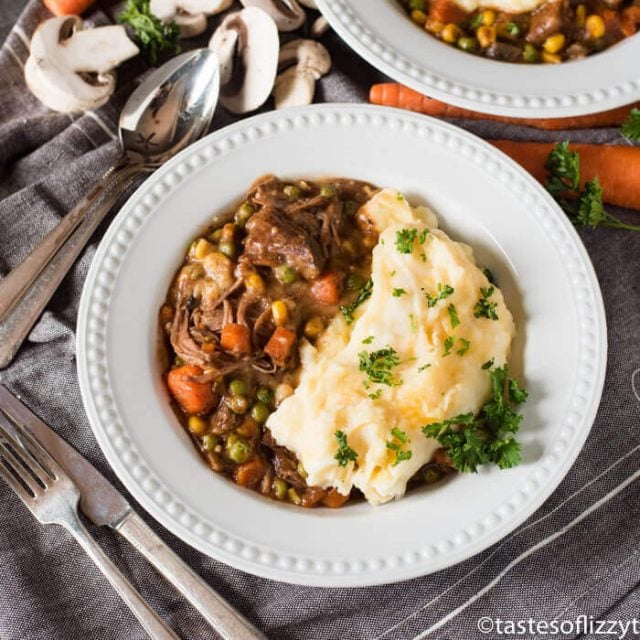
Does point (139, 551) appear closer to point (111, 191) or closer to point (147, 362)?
point (147, 362)

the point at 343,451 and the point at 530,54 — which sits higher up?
the point at 530,54

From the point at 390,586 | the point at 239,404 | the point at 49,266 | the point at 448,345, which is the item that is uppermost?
the point at 49,266

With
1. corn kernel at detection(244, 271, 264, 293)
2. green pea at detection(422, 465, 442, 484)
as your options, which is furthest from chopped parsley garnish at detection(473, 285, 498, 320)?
corn kernel at detection(244, 271, 264, 293)

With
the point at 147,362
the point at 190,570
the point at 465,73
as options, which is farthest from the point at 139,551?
the point at 465,73

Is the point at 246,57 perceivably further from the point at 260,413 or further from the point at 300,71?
the point at 260,413

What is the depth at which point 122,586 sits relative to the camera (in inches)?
219

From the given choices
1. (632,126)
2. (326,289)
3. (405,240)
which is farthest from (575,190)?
(326,289)

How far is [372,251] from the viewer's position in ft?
19.4

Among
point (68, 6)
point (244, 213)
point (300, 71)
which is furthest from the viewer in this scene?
point (68, 6)

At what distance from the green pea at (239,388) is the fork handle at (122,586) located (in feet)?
4.05

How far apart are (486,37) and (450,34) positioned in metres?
0.27

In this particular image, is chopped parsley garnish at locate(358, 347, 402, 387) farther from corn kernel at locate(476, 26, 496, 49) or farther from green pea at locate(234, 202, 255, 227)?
corn kernel at locate(476, 26, 496, 49)

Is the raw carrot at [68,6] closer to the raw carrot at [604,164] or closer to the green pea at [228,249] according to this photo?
the green pea at [228,249]

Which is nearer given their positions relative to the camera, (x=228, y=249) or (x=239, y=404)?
(x=239, y=404)
